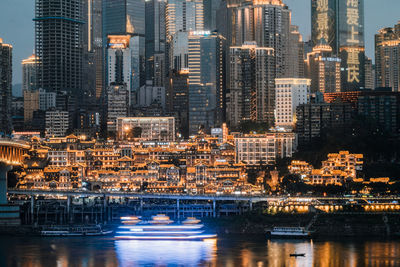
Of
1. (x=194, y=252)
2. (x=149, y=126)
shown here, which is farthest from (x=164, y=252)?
(x=149, y=126)

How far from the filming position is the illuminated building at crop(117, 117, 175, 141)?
129 m

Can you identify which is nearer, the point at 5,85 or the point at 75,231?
the point at 75,231

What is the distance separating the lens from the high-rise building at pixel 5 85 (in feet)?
468

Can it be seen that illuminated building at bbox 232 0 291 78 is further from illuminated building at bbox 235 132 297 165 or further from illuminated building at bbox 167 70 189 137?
illuminated building at bbox 235 132 297 165

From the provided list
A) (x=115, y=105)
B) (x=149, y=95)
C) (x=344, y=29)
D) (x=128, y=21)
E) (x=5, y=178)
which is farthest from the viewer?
(x=128, y=21)

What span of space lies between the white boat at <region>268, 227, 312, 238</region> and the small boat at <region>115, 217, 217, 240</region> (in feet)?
Answer: 19.3

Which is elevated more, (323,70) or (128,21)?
(128,21)

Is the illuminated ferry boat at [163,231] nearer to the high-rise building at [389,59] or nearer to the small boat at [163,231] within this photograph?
the small boat at [163,231]

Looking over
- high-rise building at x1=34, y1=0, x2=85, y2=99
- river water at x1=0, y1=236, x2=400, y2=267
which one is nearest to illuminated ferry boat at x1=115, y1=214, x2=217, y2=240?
river water at x1=0, y1=236, x2=400, y2=267

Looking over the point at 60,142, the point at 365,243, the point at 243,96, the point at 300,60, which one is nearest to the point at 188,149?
the point at 60,142

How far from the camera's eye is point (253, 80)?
134625 millimetres

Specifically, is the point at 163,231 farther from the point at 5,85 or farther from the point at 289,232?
the point at 5,85

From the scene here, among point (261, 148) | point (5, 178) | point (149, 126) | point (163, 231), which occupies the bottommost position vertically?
point (163, 231)

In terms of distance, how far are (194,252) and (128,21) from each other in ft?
384
